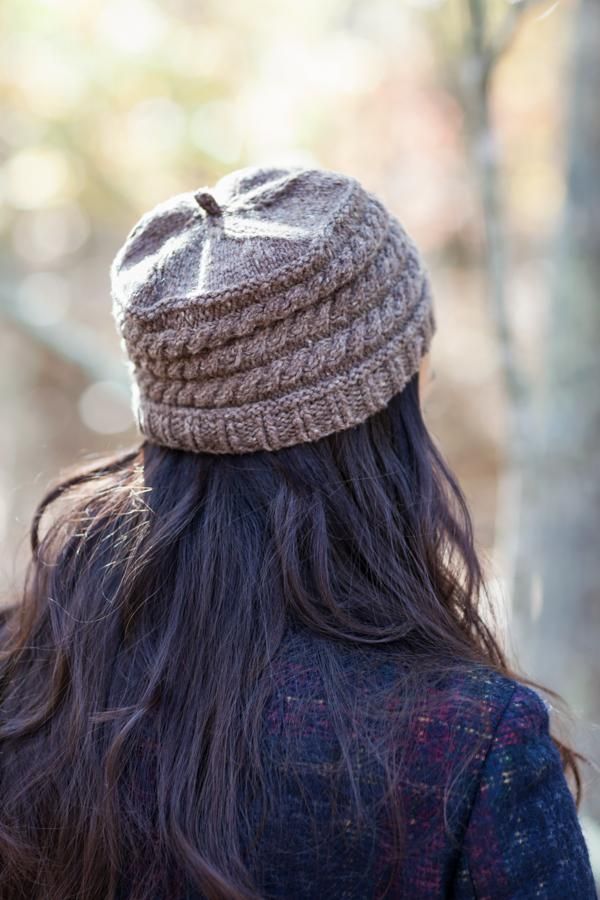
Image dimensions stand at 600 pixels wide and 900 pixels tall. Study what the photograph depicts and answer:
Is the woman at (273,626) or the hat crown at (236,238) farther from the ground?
the hat crown at (236,238)

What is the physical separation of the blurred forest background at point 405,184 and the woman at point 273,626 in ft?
1.23

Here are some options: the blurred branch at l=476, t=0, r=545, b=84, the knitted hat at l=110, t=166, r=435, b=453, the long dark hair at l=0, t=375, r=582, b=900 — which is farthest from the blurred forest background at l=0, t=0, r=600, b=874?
the knitted hat at l=110, t=166, r=435, b=453

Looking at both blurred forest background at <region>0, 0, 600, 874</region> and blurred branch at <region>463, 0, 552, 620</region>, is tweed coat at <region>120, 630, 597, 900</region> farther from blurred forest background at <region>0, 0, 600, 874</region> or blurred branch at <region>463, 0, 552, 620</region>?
blurred branch at <region>463, 0, 552, 620</region>

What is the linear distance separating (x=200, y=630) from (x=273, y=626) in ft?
0.36

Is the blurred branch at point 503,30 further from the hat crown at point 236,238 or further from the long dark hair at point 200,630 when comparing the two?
the long dark hair at point 200,630

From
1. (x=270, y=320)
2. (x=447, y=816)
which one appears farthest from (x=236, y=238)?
(x=447, y=816)

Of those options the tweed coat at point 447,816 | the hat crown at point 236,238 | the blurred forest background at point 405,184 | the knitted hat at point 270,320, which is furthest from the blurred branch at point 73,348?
the tweed coat at point 447,816

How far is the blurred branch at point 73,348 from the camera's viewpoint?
333 cm

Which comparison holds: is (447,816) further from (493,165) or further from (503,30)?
(503,30)

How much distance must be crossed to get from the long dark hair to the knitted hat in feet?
0.24

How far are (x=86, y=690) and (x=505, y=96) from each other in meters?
5.32

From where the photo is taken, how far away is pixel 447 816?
3.72 feet

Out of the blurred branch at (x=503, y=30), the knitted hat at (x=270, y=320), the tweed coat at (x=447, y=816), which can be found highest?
the blurred branch at (x=503, y=30)

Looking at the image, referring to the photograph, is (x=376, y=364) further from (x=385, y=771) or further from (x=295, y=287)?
(x=385, y=771)
